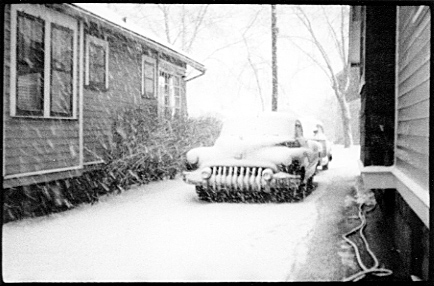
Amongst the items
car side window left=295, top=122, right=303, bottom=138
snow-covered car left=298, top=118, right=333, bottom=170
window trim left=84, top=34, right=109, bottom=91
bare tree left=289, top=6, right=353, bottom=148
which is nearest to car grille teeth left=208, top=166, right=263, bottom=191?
car side window left=295, top=122, right=303, bottom=138

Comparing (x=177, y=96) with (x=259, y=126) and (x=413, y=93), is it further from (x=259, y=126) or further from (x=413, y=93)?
(x=413, y=93)

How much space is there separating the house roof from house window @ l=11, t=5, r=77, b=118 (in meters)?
0.35

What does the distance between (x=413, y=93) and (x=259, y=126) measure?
286 cm

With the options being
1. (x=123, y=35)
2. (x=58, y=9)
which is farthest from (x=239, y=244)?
(x=123, y=35)

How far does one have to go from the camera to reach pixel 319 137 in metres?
6.86

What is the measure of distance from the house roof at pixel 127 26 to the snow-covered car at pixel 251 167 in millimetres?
1950

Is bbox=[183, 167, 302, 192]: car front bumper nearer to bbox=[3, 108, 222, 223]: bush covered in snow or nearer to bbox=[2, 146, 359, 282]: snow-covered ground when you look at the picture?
bbox=[2, 146, 359, 282]: snow-covered ground

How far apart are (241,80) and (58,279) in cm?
557

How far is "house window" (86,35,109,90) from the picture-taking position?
549 cm

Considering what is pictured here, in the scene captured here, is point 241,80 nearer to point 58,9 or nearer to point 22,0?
point 58,9

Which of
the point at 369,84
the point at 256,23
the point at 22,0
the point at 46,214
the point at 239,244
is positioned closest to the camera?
the point at 22,0

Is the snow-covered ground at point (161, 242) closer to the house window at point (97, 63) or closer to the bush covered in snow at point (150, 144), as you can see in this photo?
the bush covered in snow at point (150, 144)

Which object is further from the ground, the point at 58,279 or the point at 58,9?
the point at 58,9

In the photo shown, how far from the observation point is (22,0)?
6.16ft
